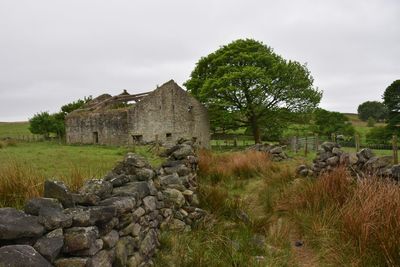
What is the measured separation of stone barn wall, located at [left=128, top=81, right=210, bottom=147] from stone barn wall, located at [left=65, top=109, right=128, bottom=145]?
837mm

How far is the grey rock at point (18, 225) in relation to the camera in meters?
2.23

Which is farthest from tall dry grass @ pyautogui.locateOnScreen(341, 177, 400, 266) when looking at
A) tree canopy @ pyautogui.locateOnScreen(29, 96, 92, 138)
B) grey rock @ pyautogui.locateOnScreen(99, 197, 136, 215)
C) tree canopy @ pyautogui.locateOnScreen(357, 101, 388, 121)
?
tree canopy @ pyautogui.locateOnScreen(357, 101, 388, 121)

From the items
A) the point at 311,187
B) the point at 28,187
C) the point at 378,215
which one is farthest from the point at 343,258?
the point at 28,187

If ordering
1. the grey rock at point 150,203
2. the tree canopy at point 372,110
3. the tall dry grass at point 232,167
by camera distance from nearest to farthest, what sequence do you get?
the grey rock at point 150,203
the tall dry grass at point 232,167
the tree canopy at point 372,110

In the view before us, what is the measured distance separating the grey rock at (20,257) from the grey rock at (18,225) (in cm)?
10

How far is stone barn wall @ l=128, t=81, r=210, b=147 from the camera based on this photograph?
2569 centimetres

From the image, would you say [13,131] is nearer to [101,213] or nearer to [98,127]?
[98,127]

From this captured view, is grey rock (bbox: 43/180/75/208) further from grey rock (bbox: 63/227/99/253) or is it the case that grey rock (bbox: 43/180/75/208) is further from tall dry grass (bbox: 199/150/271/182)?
tall dry grass (bbox: 199/150/271/182)

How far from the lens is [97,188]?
3.53 m

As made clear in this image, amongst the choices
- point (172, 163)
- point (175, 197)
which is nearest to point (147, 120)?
point (172, 163)

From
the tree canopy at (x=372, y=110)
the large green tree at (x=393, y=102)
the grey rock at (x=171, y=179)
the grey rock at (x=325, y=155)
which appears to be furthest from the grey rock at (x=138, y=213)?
the tree canopy at (x=372, y=110)

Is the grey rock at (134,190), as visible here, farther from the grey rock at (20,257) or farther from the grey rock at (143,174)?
the grey rock at (20,257)

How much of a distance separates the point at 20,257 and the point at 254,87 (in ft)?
78.8

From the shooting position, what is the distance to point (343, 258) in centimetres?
403
